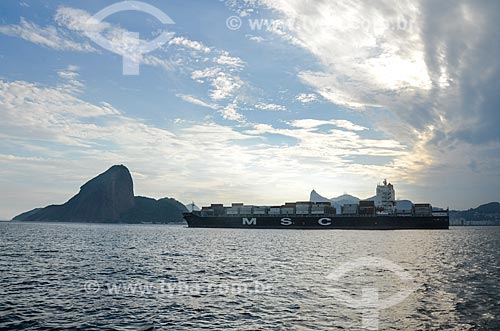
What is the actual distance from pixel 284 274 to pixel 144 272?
14262mm

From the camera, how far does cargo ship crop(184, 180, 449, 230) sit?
481ft

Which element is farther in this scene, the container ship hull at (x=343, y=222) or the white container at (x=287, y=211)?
the white container at (x=287, y=211)

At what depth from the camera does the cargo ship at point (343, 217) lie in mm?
146750

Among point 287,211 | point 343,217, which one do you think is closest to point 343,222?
point 343,217

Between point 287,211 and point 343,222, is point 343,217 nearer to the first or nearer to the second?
point 343,222

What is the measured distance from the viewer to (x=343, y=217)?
147 m

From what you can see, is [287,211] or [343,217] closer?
[343,217]

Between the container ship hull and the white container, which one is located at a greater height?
the white container

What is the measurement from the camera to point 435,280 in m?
34.9

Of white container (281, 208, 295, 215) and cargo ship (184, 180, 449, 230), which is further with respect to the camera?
white container (281, 208, 295, 215)

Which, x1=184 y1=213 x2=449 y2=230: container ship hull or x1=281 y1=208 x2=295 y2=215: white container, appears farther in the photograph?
x1=281 y1=208 x2=295 y2=215: white container

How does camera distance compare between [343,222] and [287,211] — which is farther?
[287,211]

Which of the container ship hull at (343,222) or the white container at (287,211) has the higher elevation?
the white container at (287,211)

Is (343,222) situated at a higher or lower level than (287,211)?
lower
